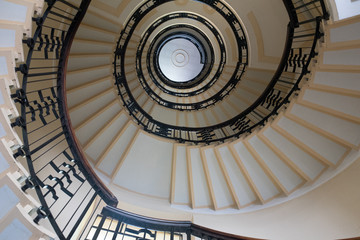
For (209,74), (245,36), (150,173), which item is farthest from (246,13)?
(150,173)

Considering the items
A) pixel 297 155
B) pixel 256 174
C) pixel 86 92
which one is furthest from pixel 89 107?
pixel 297 155

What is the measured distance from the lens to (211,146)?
176 inches

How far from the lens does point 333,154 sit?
3.73 meters

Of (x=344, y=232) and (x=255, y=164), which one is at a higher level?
(x=255, y=164)

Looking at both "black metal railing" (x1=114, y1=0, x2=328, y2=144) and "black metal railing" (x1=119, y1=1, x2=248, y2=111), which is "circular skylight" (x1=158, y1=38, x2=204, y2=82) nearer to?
"black metal railing" (x1=119, y1=1, x2=248, y2=111)

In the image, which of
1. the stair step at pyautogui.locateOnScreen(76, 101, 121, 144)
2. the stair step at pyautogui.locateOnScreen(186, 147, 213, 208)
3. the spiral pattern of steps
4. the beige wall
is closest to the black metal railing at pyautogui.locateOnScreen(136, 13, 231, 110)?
the spiral pattern of steps

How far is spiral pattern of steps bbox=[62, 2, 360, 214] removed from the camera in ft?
11.7

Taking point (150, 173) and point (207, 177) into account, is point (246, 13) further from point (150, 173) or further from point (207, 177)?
point (150, 173)

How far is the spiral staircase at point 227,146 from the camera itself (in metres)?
2.39

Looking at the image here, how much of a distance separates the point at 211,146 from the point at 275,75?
261cm

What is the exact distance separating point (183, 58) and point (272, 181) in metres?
11.2

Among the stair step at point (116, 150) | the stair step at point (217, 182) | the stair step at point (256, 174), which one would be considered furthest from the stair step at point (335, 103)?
the stair step at point (116, 150)

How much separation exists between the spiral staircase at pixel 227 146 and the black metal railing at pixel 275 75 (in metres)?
0.07

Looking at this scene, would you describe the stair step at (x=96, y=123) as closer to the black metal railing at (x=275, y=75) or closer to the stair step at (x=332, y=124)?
the black metal railing at (x=275, y=75)
